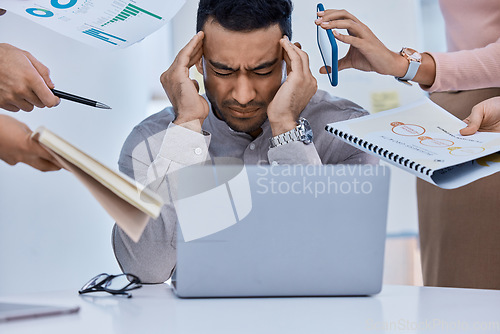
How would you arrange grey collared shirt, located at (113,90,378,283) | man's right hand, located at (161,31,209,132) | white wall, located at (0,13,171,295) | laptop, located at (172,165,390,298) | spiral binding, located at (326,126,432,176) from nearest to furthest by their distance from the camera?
1. laptop, located at (172,165,390,298)
2. spiral binding, located at (326,126,432,176)
3. grey collared shirt, located at (113,90,378,283)
4. man's right hand, located at (161,31,209,132)
5. white wall, located at (0,13,171,295)

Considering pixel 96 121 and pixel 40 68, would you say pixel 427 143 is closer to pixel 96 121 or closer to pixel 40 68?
pixel 40 68

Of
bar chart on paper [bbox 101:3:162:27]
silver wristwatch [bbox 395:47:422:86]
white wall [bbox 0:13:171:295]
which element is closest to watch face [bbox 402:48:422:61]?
silver wristwatch [bbox 395:47:422:86]

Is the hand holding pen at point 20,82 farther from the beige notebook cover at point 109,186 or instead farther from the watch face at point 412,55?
the watch face at point 412,55

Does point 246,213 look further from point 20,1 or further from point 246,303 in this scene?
point 20,1

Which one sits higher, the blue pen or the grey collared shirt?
the blue pen

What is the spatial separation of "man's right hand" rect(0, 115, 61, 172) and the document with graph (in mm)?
563

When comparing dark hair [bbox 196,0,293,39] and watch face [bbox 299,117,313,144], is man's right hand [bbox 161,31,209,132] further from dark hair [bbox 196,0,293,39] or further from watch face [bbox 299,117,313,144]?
watch face [bbox 299,117,313,144]

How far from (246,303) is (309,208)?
154 mm

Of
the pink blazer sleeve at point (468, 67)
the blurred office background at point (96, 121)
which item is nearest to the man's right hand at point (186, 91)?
the blurred office background at point (96, 121)

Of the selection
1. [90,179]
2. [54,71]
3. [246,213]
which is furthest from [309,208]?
[54,71]

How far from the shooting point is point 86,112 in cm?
231

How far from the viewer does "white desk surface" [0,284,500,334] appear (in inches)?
24.2

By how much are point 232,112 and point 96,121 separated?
108 cm

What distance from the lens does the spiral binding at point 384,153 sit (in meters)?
0.87
